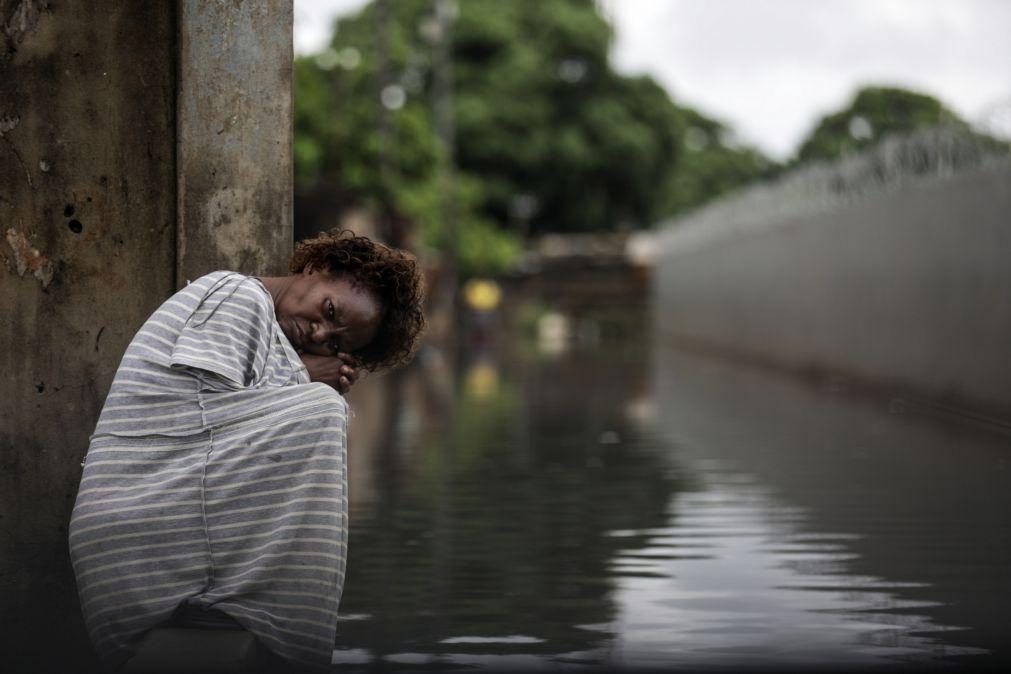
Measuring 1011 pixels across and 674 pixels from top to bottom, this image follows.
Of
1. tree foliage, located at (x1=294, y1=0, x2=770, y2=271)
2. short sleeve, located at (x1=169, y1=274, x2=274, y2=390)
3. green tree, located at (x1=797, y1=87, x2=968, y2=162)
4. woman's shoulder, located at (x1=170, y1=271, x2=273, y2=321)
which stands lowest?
short sleeve, located at (x1=169, y1=274, x2=274, y2=390)

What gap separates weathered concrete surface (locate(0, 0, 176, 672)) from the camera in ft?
19.2

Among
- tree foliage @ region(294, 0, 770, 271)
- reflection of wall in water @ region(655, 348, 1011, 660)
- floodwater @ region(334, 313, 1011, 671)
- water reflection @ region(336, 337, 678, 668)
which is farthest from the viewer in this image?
tree foliage @ region(294, 0, 770, 271)

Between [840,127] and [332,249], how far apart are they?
29.0 metres

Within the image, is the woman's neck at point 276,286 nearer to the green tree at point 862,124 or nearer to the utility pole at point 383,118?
the green tree at point 862,124

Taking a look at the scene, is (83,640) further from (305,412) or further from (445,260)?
(445,260)

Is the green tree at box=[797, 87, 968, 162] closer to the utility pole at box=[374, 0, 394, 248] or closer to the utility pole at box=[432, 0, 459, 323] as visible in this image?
the utility pole at box=[374, 0, 394, 248]

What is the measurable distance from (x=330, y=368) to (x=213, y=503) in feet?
1.77

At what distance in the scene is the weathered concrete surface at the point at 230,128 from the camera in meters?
5.92

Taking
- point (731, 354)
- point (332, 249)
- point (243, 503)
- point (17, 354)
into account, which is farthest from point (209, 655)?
point (731, 354)

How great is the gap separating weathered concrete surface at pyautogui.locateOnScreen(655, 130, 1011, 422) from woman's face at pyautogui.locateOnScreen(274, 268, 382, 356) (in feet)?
43.0

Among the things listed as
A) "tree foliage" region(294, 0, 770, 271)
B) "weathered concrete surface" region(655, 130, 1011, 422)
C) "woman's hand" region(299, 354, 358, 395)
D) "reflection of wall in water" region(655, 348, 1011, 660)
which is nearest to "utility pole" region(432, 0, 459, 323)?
"tree foliage" region(294, 0, 770, 271)

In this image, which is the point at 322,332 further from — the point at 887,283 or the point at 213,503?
the point at 887,283

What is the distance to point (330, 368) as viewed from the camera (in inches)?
203

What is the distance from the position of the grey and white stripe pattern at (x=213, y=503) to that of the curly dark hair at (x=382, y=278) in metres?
0.42
